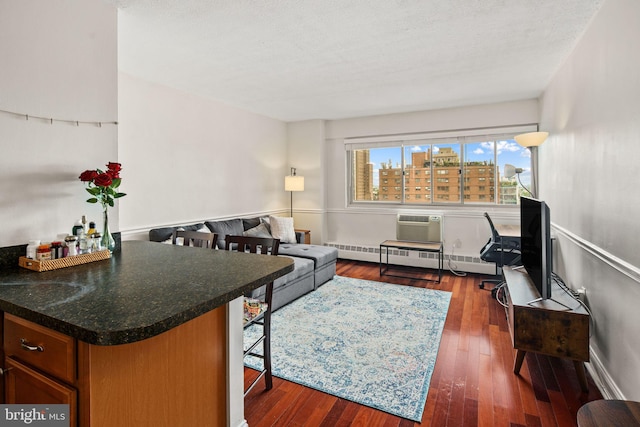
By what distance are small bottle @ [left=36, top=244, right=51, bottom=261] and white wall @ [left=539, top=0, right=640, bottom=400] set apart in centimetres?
283

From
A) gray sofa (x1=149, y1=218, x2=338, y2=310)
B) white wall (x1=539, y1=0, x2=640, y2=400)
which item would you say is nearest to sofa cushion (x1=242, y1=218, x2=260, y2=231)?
gray sofa (x1=149, y1=218, x2=338, y2=310)


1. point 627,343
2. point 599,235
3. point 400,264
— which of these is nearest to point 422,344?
point 627,343

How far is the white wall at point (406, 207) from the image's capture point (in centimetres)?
469

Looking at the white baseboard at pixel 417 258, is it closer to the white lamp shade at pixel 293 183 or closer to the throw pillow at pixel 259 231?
the white lamp shade at pixel 293 183

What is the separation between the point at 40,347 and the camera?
3.48 ft

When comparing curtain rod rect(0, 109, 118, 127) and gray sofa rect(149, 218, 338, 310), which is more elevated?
curtain rod rect(0, 109, 118, 127)

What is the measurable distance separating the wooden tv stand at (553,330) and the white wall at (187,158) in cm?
358

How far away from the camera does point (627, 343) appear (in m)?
1.81

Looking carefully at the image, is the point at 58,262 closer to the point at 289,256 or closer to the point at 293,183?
the point at 289,256

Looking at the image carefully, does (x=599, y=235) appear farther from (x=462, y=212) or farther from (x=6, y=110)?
(x=6, y=110)

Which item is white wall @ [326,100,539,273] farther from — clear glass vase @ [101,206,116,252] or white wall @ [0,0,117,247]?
clear glass vase @ [101,206,116,252]

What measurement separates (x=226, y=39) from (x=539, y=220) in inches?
108

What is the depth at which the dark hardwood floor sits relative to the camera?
6.04ft

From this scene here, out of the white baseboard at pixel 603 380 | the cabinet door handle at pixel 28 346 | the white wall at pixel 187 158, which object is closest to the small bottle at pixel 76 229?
the cabinet door handle at pixel 28 346
